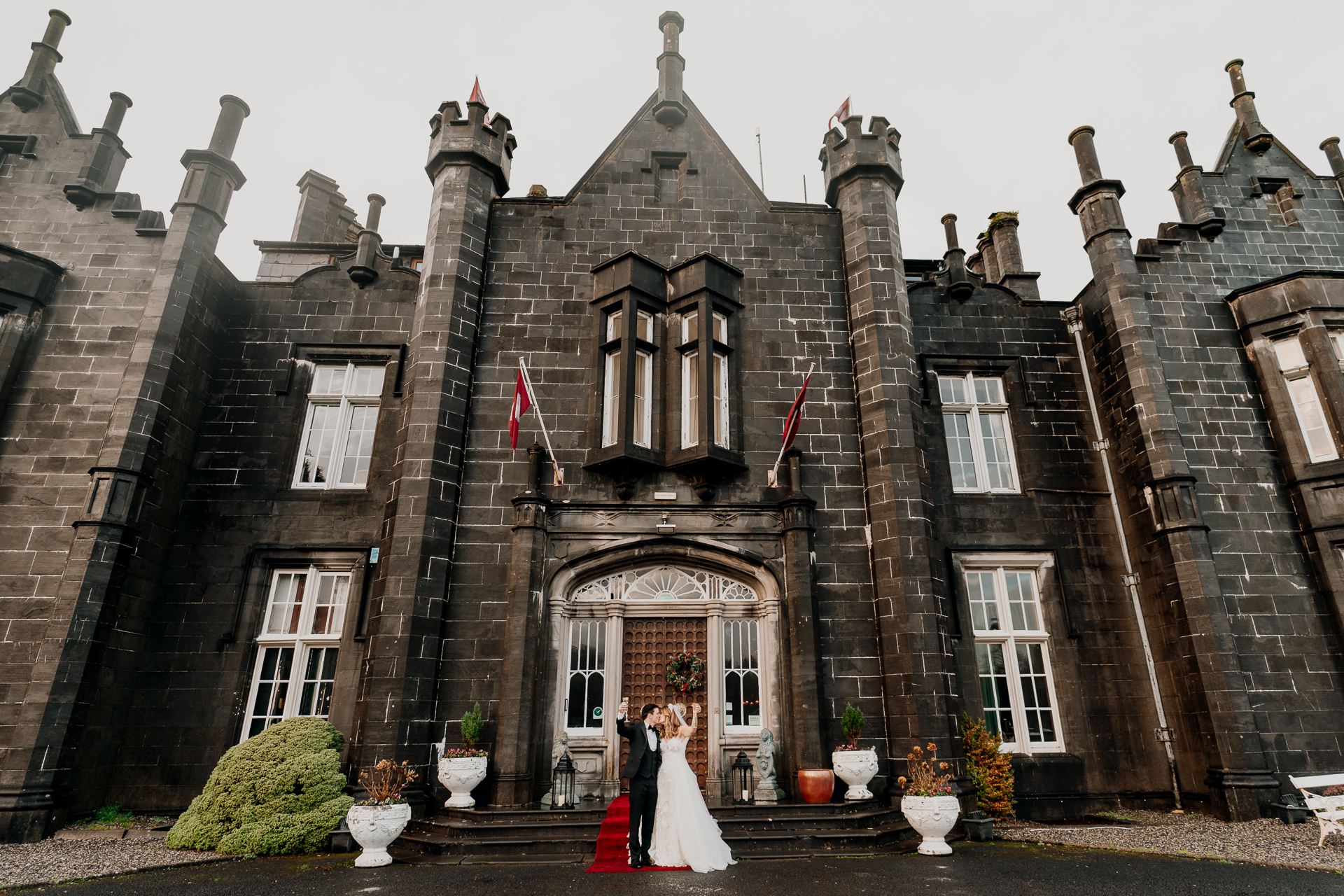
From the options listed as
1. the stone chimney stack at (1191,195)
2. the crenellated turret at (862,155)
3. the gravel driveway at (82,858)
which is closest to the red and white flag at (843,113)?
the crenellated turret at (862,155)

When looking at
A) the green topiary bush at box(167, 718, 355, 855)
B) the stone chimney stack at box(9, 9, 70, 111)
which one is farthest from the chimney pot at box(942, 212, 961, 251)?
the stone chimney stack at box(9, 9, 70, 111)

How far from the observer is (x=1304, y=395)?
42.4 ft

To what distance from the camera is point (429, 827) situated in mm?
9172

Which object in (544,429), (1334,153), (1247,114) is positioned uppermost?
(1247,114)

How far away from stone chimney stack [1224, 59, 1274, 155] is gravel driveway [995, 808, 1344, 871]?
13.7 meters

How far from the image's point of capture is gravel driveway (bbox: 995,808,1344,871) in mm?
8203

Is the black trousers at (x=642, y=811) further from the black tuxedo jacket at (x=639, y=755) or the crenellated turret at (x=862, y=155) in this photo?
the crenellated turret at (x=862, y=155)

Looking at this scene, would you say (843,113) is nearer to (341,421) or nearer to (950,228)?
(950,228)

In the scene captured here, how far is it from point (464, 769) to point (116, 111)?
1440 cm

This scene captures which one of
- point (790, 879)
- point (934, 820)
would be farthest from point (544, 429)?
point (934, 820)

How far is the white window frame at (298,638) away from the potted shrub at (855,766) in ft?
26.5

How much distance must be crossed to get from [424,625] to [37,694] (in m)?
5.27

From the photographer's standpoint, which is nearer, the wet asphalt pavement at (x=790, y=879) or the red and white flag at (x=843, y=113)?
the wet asphalt pavement at (x=790, y=879)

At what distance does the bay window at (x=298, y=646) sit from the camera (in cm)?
1134
